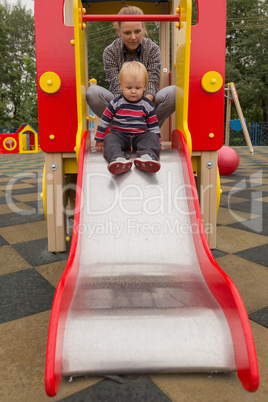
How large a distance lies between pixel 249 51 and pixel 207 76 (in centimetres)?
1779

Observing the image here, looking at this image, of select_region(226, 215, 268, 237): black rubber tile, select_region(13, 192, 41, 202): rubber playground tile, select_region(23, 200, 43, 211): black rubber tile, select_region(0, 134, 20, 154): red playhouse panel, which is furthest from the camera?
select_region(0, 134, 20, 154): red playhouse panel

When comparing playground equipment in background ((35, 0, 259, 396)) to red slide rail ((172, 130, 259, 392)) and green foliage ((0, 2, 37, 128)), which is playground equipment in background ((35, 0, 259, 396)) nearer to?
red slide rail ((172, 130, 259, 392))

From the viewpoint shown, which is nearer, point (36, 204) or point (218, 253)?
point (218, 253)

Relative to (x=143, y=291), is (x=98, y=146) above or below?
above

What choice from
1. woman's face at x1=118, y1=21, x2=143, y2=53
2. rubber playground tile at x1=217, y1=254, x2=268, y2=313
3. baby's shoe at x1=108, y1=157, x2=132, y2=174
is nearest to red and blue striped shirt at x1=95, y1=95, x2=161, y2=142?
baby's shoe at x1=108, y1=157, x2=132, y2=174

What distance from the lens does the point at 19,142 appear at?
12180 mm

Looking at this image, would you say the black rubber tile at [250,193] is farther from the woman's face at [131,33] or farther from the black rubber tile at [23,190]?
the black rubber tile at [23,190]

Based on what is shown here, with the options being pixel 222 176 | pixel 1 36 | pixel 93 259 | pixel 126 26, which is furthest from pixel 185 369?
pixel 1 36

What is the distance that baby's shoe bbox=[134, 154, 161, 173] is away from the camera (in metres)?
1.73

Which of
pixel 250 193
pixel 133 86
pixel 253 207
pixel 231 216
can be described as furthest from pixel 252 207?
pixel 133 86

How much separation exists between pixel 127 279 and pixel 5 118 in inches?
892

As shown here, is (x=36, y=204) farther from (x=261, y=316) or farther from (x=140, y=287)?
(x=261, y=316)

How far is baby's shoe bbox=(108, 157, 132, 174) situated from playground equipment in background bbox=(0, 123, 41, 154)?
11231mm

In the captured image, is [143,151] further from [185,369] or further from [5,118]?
[5,118]
